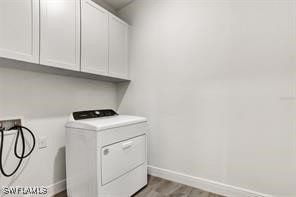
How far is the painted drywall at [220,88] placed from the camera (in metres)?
1.43

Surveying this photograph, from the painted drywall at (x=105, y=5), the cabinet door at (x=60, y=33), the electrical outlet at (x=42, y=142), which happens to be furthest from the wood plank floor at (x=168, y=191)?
the painted drywall at (x=105, y=5)

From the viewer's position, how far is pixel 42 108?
5.45 feet

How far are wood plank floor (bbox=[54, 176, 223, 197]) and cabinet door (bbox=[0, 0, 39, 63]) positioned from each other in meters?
1.51

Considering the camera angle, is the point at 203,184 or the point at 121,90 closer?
the point at 203,184

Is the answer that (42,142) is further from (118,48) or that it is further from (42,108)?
(118,48)

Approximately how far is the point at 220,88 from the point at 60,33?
1751mm

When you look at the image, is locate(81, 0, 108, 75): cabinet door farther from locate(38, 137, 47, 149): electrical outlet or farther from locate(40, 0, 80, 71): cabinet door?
locate(38, 137, 47, 149): electrical outlet

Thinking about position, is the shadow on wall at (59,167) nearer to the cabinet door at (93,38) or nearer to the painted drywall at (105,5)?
the cabinet door at (93,38)

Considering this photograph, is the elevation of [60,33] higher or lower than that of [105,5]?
lower

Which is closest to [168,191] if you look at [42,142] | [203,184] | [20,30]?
[203,184]

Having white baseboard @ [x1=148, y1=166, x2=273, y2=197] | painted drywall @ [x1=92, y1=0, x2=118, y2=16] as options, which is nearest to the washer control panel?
white baseboard @ [x1=148, y1=166, x2=273, y2=197]

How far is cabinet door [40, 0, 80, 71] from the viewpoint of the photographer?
1.40m

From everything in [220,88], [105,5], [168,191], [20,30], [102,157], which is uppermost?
[105,5]

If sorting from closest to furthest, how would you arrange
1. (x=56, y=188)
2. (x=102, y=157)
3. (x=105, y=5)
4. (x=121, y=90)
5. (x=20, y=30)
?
(x=20, y=30)
(x=102, y=157)
(x=56, y=188)
(x=105, y=5)
(x=121, y=90)
